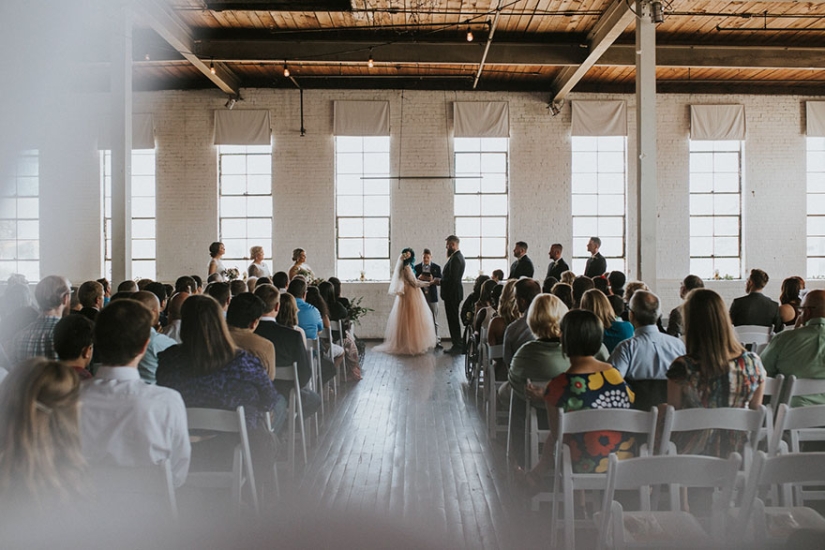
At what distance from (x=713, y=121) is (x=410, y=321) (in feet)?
22.4

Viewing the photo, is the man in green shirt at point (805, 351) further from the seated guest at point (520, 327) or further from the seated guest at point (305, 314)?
the seated guest at point (305, 314)

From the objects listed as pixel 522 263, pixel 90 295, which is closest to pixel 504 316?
pixel 90 295

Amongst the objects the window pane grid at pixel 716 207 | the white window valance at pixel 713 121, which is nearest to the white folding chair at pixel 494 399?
the window pane grid at pixel 716 207

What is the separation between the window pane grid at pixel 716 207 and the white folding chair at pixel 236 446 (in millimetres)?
11703

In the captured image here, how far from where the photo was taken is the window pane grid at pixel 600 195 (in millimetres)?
13305

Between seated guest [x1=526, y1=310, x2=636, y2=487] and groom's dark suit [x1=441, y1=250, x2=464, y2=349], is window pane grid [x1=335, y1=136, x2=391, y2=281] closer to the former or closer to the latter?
groom's dark suit [x1=441, y1=250, x2=464, y2=349]

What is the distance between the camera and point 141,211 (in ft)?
43.5

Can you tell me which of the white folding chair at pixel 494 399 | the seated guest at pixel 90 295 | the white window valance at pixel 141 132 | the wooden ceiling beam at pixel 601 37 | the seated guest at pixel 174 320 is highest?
the wooden ceiling beam at pixel 601 37

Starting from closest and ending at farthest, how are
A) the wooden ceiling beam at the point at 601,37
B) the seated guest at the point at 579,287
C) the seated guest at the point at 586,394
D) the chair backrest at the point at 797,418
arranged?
the chair backrest at the point at 797,418 → the seated guest at the point at 586,394 → the seated guest at the point at 579,287 → the wooden ceiling beam at the point at 601,37

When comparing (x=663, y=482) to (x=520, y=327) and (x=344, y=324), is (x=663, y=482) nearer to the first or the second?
(x=520, y=327)

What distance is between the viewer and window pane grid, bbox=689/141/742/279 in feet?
44.0

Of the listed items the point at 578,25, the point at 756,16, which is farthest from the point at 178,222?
the point at 756,16

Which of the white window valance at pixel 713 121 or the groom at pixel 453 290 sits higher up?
the white window valance at pixel 713 121

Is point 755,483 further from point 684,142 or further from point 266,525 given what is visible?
point 684,142
